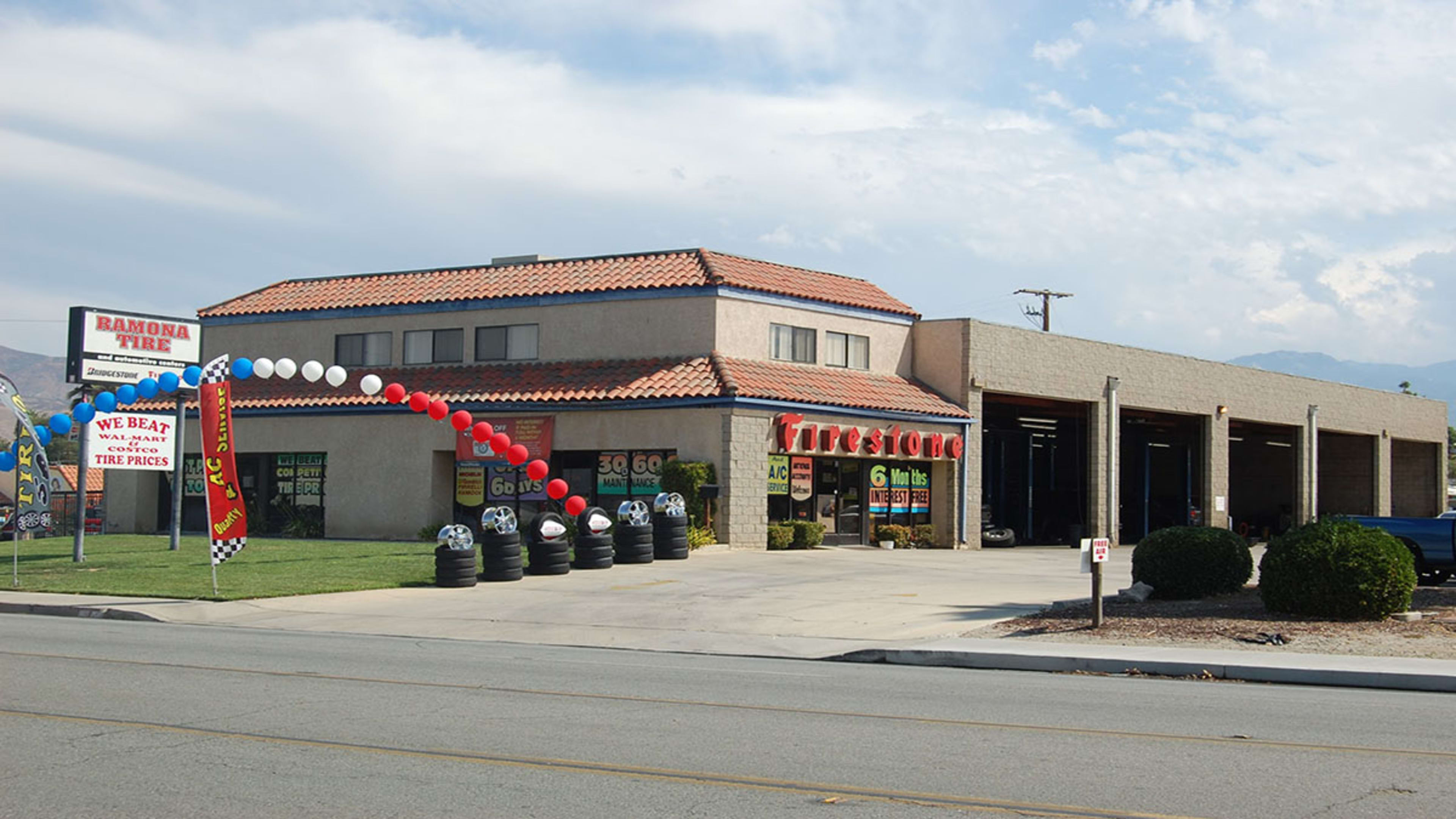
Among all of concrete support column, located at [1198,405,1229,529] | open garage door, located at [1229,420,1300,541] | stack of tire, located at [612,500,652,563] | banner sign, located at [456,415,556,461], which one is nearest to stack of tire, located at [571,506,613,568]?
stack of tire, located at [612,500,652,563]

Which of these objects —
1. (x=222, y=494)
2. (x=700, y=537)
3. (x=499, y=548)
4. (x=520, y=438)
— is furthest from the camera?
(x=520, y=438)

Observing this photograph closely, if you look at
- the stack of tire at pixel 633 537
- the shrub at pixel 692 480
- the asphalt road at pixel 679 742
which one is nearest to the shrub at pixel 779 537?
the shrub at pixel 692 480

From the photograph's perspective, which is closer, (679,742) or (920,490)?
(679,742)

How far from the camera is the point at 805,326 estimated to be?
3509cm

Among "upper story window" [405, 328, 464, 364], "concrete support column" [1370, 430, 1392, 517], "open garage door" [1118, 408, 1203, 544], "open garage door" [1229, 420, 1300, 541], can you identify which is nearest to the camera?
"upper story window" [405, 328, 464, 364]

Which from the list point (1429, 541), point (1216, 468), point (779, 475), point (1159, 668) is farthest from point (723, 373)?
point (1216, 468)

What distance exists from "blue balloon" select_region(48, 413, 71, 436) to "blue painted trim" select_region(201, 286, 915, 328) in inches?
406

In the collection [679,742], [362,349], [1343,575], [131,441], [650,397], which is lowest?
[679,742]

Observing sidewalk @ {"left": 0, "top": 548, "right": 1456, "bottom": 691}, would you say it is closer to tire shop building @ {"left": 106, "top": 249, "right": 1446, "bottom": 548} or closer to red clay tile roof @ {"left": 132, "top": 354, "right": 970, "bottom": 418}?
tire shop building @ {"left": 106, "top": 249, "right": 1446, "bottom": 548}

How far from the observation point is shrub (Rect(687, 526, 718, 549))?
29.7 m

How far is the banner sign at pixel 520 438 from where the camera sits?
108 feet

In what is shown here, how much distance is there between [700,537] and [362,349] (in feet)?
41.7

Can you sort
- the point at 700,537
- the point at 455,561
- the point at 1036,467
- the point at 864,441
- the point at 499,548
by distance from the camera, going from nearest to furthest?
the point at 455,561 < the point at 499,548 < the point at 700,537 < the point at 864,441 < the point at 1036,467

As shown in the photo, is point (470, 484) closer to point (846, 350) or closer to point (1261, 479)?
point (846, 350)
